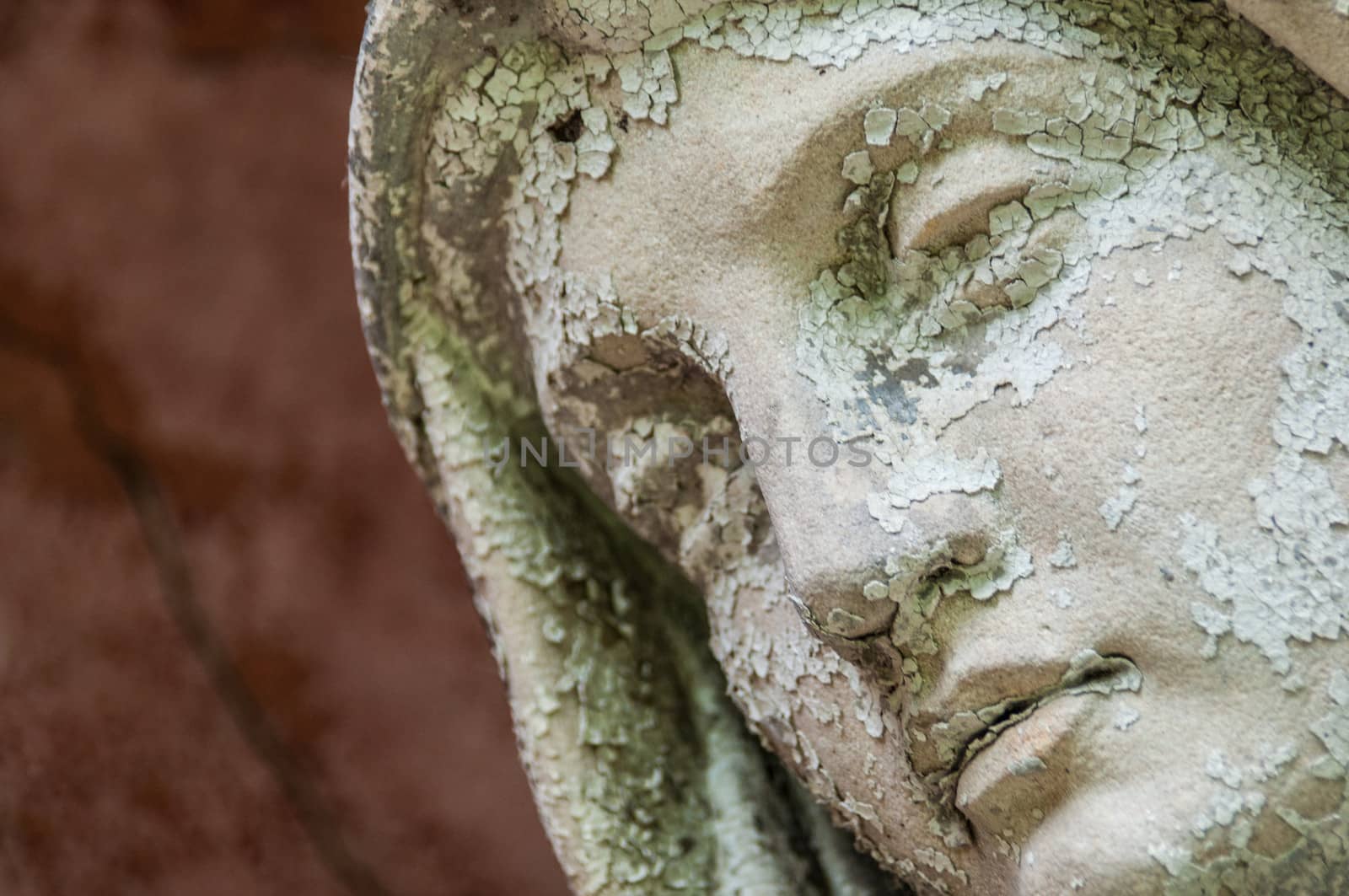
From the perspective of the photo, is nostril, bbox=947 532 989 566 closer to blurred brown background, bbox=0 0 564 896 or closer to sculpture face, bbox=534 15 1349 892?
sculpture face, bbox=534 15 1349 892

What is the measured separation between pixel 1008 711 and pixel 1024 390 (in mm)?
133

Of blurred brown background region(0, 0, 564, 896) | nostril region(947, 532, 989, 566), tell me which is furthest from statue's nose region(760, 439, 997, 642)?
blurred brown background region(0, 0, 564, 896)

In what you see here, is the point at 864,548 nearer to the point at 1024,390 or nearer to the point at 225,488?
the point at 1024,390

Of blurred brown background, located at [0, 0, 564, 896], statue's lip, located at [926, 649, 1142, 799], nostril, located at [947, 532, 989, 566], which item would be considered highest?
blurred brown background, located at [0, 0, 564, 896]

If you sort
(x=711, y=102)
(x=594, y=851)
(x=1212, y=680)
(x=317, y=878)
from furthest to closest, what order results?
(x=317, y=878), (x=594, y=851), (x=711, y=102), (x=1212, y=680)

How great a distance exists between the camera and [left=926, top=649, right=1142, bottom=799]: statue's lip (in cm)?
55

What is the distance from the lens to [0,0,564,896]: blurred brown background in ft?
4.12

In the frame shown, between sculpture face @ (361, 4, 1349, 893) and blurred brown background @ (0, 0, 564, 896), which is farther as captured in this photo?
blurred brown background @ (0, 0, 564, 896)

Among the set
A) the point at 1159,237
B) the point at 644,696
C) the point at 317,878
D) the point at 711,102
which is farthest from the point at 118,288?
the point at 1159,237

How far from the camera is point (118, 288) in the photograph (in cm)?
129

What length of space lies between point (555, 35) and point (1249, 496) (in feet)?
1.26

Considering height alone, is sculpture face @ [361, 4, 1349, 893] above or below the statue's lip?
above

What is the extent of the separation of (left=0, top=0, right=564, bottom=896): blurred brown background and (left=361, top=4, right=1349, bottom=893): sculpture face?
68 cm

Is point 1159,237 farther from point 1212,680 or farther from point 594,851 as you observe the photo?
point 594,851
